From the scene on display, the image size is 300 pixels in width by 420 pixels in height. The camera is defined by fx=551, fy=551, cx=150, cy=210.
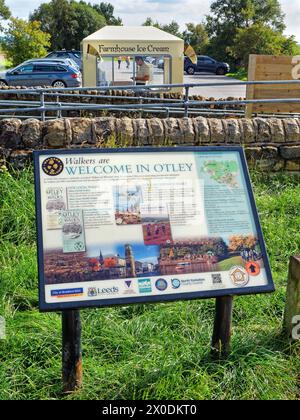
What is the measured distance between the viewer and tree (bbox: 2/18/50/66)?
103 ft

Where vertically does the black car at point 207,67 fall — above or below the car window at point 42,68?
below

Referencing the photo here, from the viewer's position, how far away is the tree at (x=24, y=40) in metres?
31.3

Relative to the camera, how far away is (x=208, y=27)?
184 feet

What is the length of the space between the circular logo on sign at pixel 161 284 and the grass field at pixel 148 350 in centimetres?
49

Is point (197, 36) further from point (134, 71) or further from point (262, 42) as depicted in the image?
point (134, 71)

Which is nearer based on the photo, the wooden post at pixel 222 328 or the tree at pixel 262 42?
the wooden post at pixel 222 328

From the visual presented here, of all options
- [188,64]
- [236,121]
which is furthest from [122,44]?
[188,64]

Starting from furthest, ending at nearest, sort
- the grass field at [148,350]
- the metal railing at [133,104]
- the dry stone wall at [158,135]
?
the metal railing at [133,104] → the dry stone wall at [158,135] → the grass field at [148,350]

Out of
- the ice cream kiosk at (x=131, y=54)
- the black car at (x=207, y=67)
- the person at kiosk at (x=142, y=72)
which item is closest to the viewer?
the ice cream kiosk at (x=131, y=54)

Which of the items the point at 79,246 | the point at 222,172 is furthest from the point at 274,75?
the point at 79,246

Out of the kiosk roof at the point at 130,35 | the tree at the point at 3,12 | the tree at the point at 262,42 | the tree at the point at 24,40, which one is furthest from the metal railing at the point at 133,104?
the tree at the point at 3,12

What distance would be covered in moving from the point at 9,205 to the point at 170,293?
2.51m

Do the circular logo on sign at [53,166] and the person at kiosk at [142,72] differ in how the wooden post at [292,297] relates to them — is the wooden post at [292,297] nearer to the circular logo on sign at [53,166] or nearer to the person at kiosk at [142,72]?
the circular logo on sign at [53,166]

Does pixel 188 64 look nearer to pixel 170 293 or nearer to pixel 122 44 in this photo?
pixel 122 44
